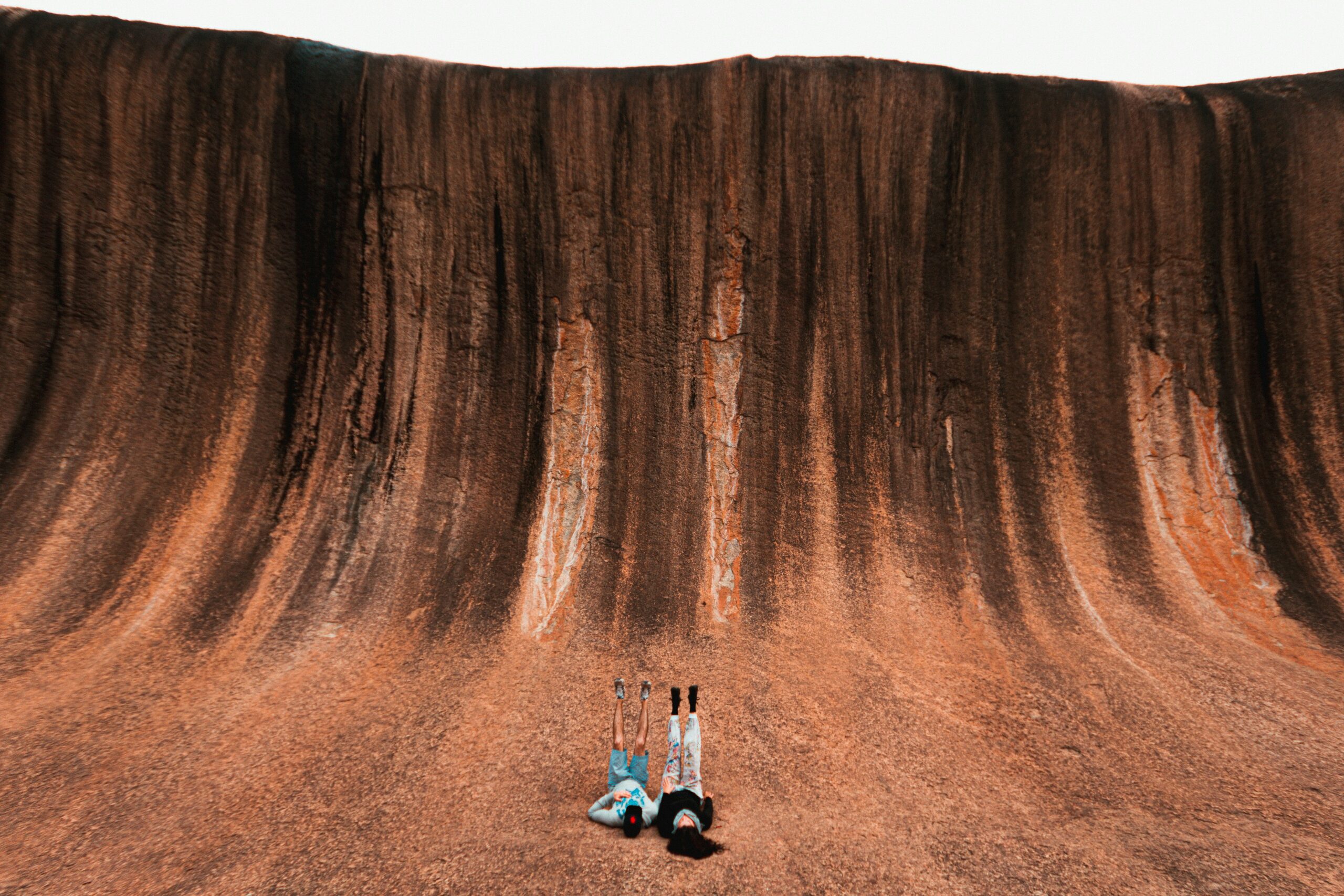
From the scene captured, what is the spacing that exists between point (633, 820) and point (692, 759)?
1.56 feet

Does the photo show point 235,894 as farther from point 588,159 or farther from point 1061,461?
point 1061,461

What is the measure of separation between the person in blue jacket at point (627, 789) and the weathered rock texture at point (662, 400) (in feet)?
4.11

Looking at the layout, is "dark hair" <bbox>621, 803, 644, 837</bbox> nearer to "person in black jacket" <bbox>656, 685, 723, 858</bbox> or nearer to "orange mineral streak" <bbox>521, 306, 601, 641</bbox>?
"person in black jacket" <bbox>656, 685, 723, 858</bbox>

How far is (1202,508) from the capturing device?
8250 mm

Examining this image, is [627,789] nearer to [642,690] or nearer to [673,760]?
[673,760]

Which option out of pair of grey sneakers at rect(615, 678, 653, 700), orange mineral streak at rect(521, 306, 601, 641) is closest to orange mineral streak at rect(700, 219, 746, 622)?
orange mineral streak at rect(521, 306, 601, 641)

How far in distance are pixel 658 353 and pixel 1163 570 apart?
550 centimetres

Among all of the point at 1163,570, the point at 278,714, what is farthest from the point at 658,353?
the point at 1163,570

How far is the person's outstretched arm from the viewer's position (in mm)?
4785

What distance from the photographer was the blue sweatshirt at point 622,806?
15.5 feet

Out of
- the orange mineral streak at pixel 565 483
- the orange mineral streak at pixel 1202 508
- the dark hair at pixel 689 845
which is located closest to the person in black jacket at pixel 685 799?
the dark hair at pixel 689 845

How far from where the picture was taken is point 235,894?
441 centimetres

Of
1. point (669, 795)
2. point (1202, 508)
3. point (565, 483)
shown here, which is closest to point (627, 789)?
point (669, 795)

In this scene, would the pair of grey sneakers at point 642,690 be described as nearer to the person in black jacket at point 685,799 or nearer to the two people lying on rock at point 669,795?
the two people lying on rock at point 669,795
